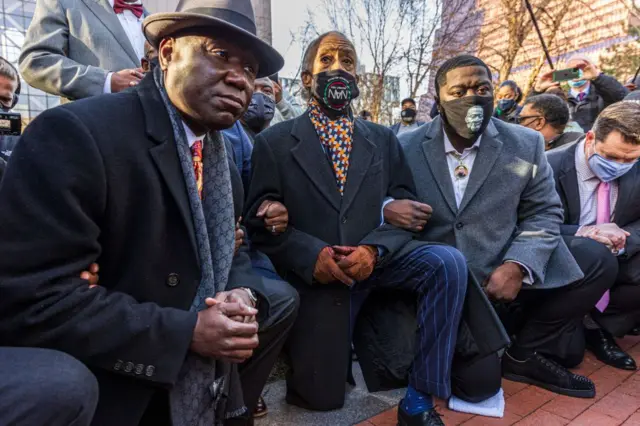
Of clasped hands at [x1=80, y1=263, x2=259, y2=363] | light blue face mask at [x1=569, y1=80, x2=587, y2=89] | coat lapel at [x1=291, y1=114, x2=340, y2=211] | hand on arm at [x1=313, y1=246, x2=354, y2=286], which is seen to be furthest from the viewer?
light blue face mask at [x1=569, y1=80, x2=587, y2=89]

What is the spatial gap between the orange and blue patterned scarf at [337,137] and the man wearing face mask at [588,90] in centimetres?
382

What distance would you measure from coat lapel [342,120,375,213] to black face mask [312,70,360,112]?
183 mm

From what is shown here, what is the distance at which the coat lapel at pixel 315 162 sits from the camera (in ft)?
8.57

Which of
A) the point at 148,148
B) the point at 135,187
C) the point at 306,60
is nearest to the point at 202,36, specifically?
the point at 148,148

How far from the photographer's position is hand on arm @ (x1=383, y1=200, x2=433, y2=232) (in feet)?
8.40

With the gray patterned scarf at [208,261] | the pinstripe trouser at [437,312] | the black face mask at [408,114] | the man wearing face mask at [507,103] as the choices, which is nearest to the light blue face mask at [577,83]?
the man wearing face mask at [507,103]

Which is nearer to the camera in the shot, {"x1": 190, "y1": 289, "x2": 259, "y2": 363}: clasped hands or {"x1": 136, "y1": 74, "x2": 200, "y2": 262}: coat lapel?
{"x1": 190, "y1": 289, "x2": 259, "y2": 363}: clasped hands

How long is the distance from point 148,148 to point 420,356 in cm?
163

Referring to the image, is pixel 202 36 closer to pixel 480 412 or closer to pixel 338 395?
pixel 338 395

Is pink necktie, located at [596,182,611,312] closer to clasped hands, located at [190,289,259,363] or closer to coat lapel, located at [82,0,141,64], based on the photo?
clasped hands, located at [190,289,259,363]

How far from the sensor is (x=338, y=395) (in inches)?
100

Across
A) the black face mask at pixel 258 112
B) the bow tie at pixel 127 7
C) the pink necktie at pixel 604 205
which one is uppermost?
the bow tie at pixel 127 7

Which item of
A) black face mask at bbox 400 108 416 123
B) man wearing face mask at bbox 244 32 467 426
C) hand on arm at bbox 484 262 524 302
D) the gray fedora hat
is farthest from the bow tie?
black face mask at bbox 400 108 416 123

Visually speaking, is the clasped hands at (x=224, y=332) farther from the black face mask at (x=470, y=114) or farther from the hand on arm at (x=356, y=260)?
the black face mask at (x=470, y=114)
